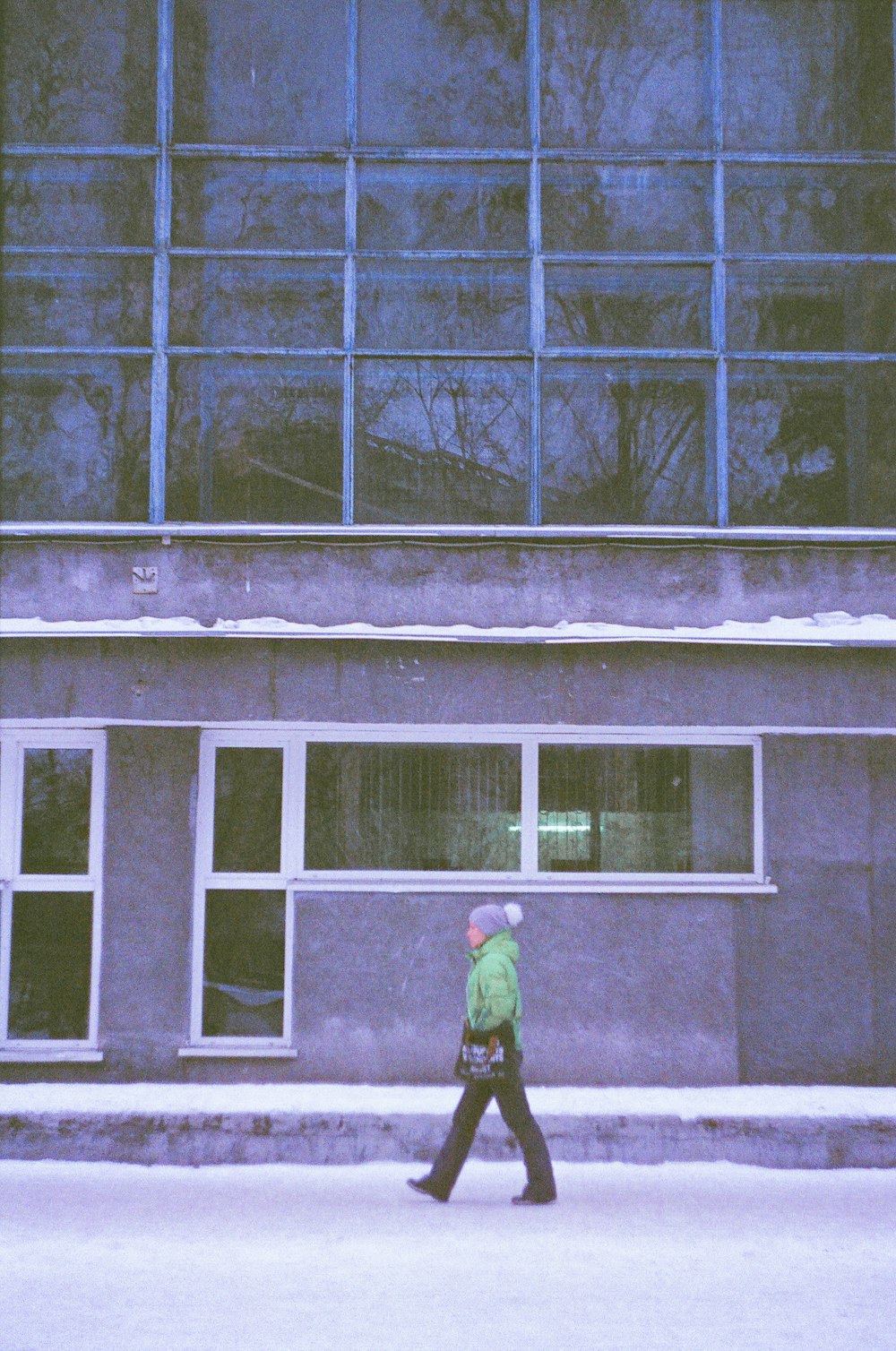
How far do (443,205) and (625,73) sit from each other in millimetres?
1717

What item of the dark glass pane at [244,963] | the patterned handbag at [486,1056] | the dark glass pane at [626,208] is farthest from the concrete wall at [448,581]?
the patterned handbag at [486,1056]

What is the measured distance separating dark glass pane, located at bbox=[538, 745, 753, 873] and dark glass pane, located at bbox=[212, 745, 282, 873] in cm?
192

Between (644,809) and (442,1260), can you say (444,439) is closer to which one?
(644,809)

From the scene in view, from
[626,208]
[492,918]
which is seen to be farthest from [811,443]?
[492,918]

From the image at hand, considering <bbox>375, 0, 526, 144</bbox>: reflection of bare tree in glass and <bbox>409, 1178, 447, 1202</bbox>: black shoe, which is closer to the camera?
<bbox>409, 1178, 447, 1202</bbox>: black shoe

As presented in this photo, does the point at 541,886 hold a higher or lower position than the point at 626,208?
lower

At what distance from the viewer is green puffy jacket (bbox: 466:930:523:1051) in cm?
764

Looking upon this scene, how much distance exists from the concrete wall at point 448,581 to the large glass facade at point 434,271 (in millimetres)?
381

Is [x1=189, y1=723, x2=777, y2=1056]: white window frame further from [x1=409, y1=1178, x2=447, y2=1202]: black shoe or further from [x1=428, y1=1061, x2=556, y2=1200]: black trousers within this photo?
[x1=428, y1=1061, x2=556, y2=1200]: black trousers

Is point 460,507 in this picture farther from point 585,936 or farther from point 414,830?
point 585,936

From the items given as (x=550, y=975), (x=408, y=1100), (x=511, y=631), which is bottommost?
(x=408, y=1100)

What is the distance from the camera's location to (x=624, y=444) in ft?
34.3

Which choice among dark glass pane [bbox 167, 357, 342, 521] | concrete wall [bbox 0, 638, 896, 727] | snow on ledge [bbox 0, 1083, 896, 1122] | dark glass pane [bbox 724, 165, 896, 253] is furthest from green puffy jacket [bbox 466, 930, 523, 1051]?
dark glass pane [bbox 724, 165, 896, 253]

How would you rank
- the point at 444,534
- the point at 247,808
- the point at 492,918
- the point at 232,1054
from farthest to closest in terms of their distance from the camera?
the point at 247,808 → the point at 444,534 → the point at 232,1054 → the point at 492,918
